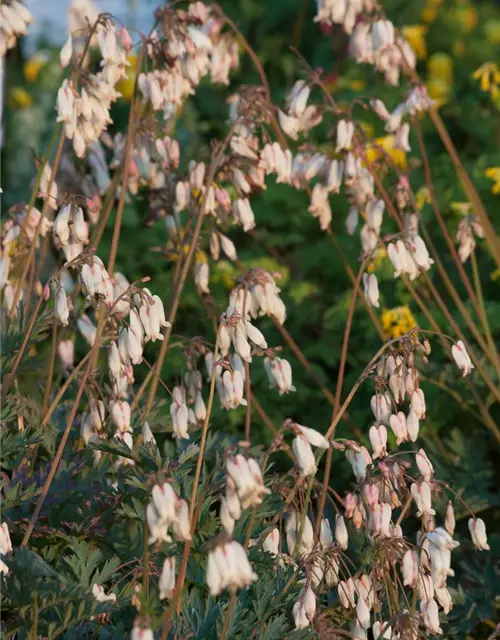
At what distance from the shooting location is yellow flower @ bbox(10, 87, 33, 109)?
8477 millimetres

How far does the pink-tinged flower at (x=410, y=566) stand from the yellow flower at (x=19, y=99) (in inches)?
284

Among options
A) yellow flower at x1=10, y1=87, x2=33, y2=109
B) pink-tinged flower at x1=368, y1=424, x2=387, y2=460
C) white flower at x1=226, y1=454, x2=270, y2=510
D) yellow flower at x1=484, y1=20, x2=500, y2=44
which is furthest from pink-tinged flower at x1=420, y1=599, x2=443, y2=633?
yellow flower at x1=10, y1=87, x2=33, y2=109

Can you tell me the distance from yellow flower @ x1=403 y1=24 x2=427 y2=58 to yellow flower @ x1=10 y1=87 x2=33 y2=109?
3583 millimetres

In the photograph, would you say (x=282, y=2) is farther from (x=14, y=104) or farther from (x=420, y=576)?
(x=420, y=576)

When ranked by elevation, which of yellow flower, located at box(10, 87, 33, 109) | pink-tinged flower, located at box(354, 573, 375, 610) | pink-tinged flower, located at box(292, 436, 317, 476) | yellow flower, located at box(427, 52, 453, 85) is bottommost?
pink-tinged flower, located at box(354, 573, 375, 610)

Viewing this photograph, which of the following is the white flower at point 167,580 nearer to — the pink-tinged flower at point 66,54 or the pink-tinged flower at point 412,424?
the pink-tinged flower at point 412,424

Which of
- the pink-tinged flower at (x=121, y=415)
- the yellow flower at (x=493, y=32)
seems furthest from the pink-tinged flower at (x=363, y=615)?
the yellow flower at (x=493, y=32)

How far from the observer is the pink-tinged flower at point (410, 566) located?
217cm

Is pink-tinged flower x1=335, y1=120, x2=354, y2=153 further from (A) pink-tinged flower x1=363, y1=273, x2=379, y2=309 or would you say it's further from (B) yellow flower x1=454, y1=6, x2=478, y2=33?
(B) yellow flower x1=454, y1=6, x2=478, y2=33

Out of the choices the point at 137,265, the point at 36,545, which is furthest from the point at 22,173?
the point at 36,545

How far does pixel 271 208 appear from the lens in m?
5.23

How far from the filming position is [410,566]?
2174 millimetres

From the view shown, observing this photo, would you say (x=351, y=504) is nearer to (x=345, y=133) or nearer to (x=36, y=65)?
(x=345, y=133)

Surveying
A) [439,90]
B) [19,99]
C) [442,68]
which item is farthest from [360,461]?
[19,99]
